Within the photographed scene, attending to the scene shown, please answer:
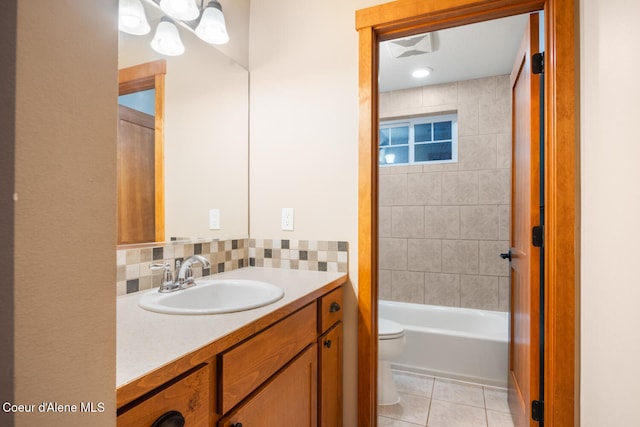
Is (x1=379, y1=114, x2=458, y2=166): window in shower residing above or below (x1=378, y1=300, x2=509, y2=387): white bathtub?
above

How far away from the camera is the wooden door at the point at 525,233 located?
4.69ft

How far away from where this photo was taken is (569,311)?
120 centimetres

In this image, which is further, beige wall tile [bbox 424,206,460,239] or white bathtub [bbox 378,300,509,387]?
beige wall tile [bbox 424,206,460,239]

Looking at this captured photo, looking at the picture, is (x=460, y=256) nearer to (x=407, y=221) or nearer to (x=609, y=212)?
(x=407, y=221)

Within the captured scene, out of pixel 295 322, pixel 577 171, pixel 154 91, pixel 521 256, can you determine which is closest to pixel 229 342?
pixel 295 322

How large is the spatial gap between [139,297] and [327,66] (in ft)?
4.27

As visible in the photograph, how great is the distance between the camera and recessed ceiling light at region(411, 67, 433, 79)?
106 inches

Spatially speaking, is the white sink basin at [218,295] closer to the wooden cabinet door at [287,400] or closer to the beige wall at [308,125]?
the wooden cabinet door at [287,400]

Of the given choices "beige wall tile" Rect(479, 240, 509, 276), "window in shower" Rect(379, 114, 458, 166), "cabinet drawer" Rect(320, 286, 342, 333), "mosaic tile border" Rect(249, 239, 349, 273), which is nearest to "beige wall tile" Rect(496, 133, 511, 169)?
"window in shower" Rect(379, 114, 458, 166)

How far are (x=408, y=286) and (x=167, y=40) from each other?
265 cm

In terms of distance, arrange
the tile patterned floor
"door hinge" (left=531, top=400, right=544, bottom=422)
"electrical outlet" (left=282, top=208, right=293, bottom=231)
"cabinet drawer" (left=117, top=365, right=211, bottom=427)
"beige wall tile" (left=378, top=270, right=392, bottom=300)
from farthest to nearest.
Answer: "beige wall tile" (left=378, top=270, right=392, bottom=300) → the tile patterned floor → "electrical outlet" (left=282, top=208, right=293, bottom=231) → "door hinge" (left=531, top=400, right=544, bottom=422) → "cabinet drawer" (left=117, top=365, right=211, bottom=427)

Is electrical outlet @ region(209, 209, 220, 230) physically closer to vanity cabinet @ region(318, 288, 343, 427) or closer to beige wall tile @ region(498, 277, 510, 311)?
vanity cabinet @ region(318, 288, 343, 427)

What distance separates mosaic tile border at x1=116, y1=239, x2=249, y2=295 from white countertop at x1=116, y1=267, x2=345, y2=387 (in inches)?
2.3

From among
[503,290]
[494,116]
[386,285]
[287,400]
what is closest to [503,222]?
[503,290]
